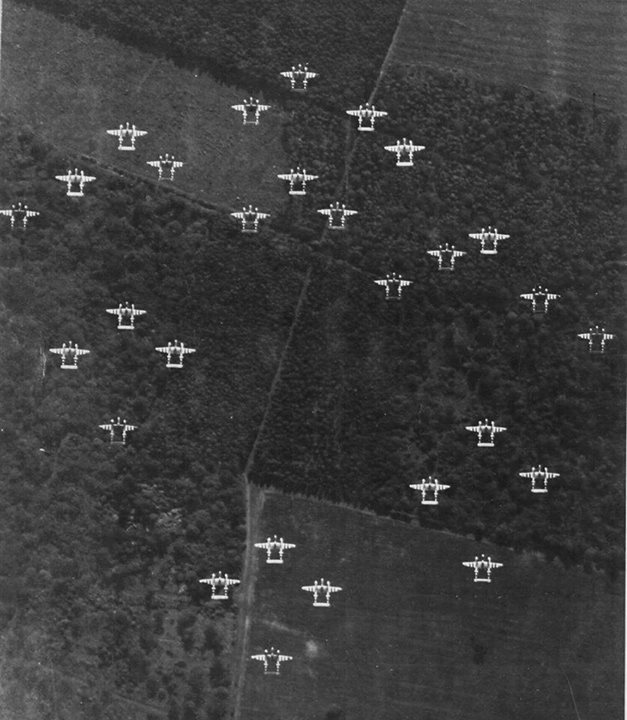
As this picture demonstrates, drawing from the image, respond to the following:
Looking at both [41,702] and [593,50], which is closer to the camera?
[41,702]

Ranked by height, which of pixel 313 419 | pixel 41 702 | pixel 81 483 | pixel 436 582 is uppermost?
pixel 313 419

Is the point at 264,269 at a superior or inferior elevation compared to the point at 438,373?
superior

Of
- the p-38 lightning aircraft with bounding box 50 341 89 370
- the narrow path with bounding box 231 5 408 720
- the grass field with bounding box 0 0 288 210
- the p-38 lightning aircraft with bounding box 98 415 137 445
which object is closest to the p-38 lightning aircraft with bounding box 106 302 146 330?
the p-38 lightning aircraft with bounding box 50 341 89 370

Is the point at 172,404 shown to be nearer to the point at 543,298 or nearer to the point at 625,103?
the point at 543,298

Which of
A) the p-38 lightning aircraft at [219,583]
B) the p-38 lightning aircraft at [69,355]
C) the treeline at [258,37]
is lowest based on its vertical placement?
the p-38 lightning aircraft at [219,583]

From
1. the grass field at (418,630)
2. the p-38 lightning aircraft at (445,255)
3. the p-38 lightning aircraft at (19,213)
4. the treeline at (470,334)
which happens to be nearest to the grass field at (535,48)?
the treeline at (470,334)

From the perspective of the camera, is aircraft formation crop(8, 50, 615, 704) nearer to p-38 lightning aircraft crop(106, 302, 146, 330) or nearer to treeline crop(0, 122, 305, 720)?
p-38 lightning aircraft crop(106, 302, 146, 330)

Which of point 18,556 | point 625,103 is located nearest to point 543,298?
point 625,103

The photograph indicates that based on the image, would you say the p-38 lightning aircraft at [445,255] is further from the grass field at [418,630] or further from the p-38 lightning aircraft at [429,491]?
the grass field at [418,630]
